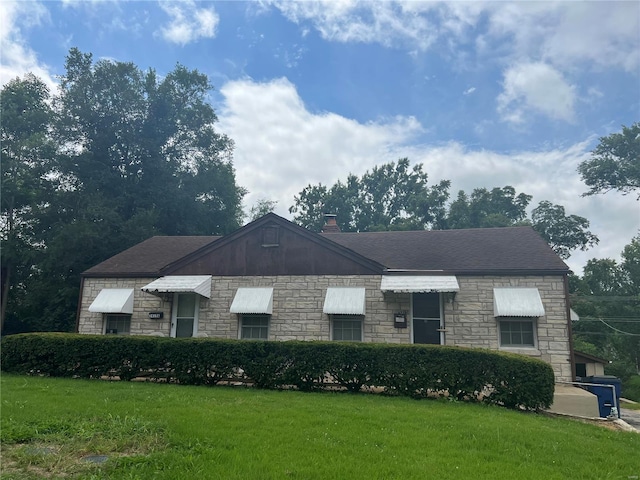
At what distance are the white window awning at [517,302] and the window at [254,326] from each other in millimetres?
7050

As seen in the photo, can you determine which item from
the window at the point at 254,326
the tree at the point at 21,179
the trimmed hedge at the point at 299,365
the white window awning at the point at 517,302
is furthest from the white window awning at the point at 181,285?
the tree at the point at 21,179

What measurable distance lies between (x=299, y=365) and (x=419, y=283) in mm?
4975

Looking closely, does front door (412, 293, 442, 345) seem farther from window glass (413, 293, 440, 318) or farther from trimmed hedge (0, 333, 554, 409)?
trimmed hedge (0, 333, 554, 409)

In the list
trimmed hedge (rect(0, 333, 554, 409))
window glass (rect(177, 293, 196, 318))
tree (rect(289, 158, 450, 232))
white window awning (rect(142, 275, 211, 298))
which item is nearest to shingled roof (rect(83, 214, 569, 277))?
white window awning (rect(142, 275, 211, 298))

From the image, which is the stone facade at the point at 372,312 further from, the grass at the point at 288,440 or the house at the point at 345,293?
the grass at the point at 288,440

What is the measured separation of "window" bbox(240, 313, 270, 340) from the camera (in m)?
15.4

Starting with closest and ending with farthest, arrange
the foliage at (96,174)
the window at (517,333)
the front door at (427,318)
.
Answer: the window at (517,333) < the front door at (427,318) < the foliage at (96,174)

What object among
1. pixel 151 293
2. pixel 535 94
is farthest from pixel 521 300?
pixel 151 293

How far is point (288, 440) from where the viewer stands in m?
5.99

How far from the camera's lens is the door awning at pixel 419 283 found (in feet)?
44.3

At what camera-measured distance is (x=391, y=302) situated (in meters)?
14.8

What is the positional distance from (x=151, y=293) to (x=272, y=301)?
13.9ft

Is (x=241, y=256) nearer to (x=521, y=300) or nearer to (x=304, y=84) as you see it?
(x=304, y=84)

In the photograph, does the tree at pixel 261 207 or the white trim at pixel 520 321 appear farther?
the tree at pixel 261 207
